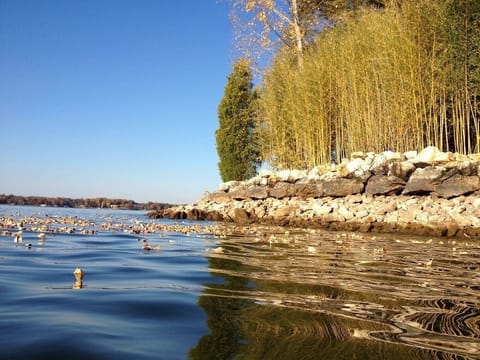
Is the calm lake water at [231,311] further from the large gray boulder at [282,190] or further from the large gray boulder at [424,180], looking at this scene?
the large gray boulder at [282,190]

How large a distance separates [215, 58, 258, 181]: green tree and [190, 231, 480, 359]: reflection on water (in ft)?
69.6

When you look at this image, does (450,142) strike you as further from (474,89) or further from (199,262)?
(199,262)

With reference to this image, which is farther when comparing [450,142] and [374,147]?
[450,142]

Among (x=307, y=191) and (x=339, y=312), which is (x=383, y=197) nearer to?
(x=307, y=191)

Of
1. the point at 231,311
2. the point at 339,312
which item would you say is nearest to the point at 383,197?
the point at 339,312

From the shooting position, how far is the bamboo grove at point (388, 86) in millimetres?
10704

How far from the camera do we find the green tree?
24.3 metres

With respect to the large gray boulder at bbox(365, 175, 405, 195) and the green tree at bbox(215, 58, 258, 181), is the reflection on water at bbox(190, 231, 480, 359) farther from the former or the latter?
the green tree at bbox(215, 58, 258, 181)

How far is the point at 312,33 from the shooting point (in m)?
19.6

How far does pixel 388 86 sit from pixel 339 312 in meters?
11.9

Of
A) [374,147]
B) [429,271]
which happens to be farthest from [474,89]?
[429,271]

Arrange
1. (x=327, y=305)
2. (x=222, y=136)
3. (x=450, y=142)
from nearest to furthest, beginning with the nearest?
(x=327, y=305)
(x=450, y=142)
(x=222, y=136)

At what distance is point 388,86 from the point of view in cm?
1239

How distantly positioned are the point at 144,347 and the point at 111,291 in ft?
2.88
